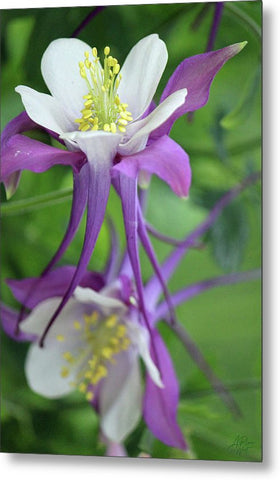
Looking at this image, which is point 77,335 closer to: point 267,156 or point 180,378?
point 180,378

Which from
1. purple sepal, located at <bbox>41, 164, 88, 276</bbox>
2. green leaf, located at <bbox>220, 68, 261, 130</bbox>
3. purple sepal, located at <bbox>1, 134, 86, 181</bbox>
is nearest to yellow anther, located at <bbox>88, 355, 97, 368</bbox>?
purple sepal, located at <bbox>41, 164, 88, 276</bbox>

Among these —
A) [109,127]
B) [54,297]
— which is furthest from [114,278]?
[109,127]

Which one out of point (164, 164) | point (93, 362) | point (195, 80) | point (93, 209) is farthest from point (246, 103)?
point (93, 362)

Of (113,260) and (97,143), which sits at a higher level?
(97,143)

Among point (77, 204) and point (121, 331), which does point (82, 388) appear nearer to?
point (121, 331)

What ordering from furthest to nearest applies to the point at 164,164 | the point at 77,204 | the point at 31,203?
the point at 31,203, the point at 77,204, the point at 164,164
